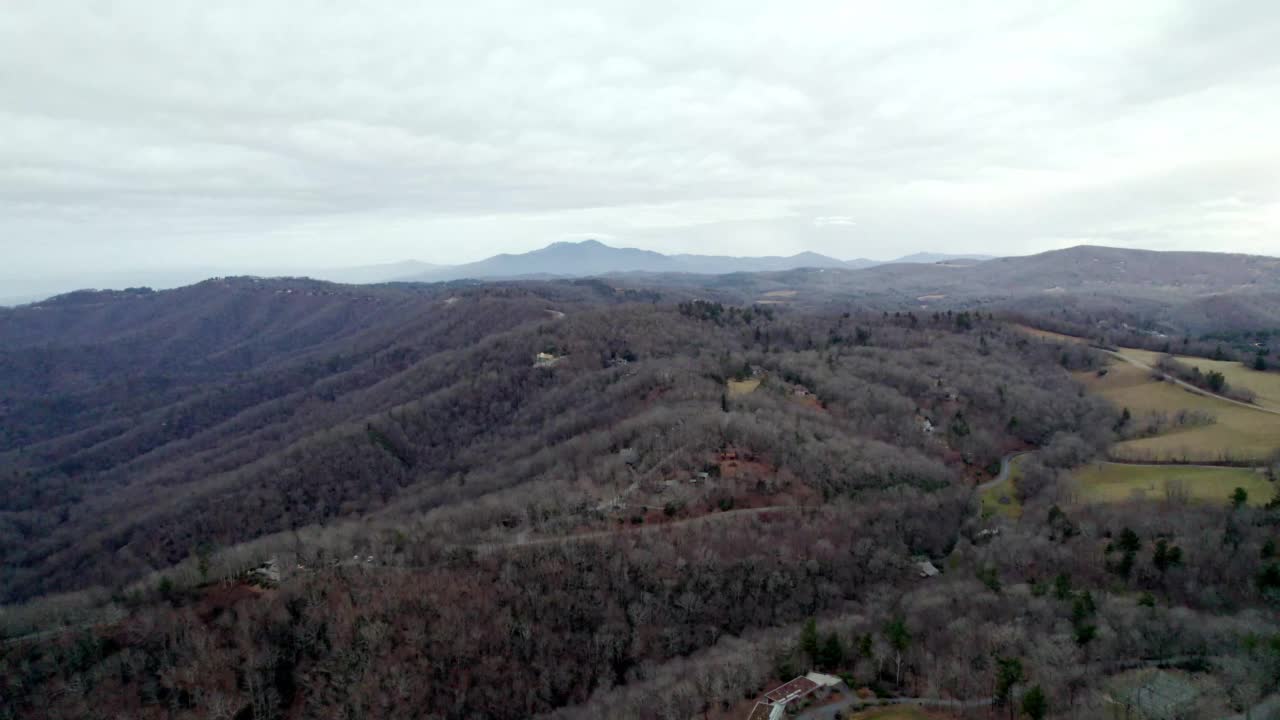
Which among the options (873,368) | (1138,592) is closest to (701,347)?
(873,368)

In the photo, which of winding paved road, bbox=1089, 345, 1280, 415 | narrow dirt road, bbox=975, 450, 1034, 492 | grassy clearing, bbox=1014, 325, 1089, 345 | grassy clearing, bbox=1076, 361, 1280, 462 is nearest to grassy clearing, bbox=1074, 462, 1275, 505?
grassy clearing, bbox=1076, 361, 1280, 462

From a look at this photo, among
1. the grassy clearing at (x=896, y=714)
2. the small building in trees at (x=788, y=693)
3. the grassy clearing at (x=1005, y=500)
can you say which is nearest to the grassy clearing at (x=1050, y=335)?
the grassy clearing at (x=1005, y=500)

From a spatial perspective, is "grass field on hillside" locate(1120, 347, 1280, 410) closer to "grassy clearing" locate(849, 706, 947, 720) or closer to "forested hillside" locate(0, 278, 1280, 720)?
"forested hillside" locate(0, 278, 1280, 720)

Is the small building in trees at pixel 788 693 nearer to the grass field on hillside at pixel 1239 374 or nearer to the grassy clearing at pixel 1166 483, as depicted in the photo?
the grassy clearing at pixel 1166 483

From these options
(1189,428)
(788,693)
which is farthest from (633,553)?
(1189,428)

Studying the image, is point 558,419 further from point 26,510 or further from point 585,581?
point 26,510

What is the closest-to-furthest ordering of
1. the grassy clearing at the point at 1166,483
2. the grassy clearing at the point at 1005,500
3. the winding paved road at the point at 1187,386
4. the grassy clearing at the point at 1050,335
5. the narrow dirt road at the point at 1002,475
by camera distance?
the grassy clearing at the point at 1166,483 → the grassy clearing at the point at 1005,500 → the narrow dirt road at the point at 1002,475 → the winding paved road at the point at 1187,386 → the grassy clearing at the point at 1050,335
